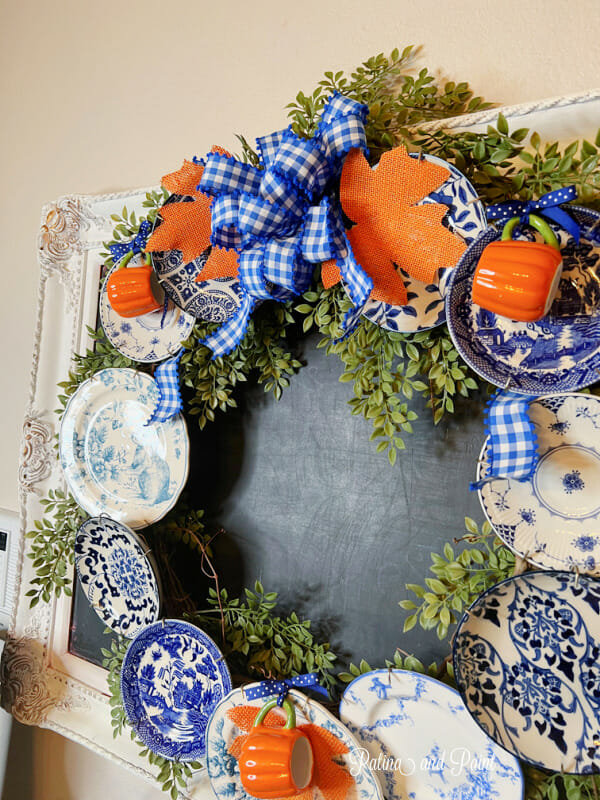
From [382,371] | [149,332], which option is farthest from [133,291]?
[382,371]

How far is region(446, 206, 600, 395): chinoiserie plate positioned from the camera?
579 millimetres

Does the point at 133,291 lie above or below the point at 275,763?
above

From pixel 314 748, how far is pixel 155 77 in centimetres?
115

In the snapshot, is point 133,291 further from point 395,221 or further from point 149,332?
point 395,221

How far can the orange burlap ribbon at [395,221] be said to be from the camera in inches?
25.0

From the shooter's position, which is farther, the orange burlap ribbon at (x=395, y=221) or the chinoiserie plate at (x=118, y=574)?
the chinoiserie plate at (x=118, y=574)

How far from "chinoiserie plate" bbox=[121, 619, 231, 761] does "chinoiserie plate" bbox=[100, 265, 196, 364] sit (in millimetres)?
413

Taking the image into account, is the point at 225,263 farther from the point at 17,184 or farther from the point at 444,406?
the point at 17,184

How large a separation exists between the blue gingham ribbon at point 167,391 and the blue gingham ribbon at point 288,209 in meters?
0.21

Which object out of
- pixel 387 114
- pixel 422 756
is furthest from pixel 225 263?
pixel 422 756

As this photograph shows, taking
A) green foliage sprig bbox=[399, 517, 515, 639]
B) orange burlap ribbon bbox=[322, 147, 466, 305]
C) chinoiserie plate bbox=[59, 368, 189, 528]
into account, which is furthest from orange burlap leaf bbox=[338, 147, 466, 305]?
chinoiserie plate bbox=[59, 368, 189, 528]

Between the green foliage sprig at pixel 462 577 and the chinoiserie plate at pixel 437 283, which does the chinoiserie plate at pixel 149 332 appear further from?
the green foliage sprig at pixel 462 577

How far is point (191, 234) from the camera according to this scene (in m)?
0.81

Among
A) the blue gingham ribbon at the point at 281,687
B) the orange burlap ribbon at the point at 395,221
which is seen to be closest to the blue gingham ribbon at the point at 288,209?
the orange burlap ribbon at the point at 395,221
